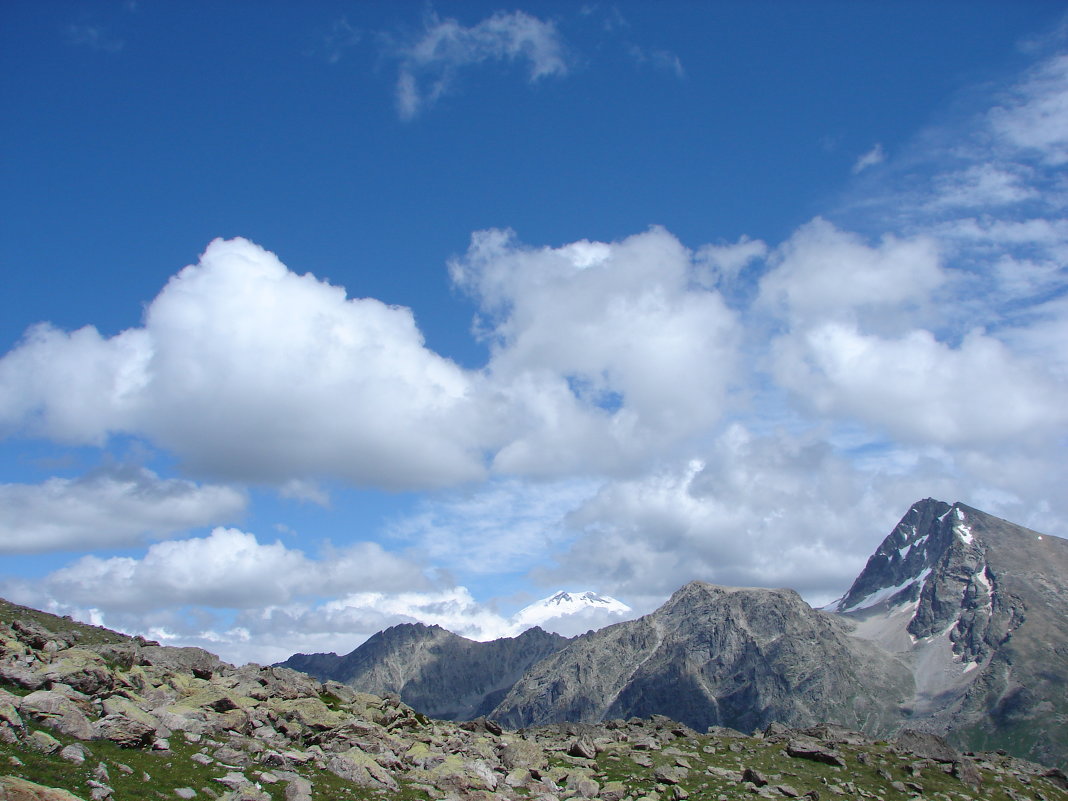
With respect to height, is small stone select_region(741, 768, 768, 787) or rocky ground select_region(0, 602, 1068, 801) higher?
rocky ground select_region(0, 602, 1068, 801)

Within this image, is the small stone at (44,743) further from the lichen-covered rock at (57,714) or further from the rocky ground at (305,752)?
the lichen-covered rock at (57,714)

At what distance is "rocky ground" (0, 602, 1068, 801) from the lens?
3497 centimetres

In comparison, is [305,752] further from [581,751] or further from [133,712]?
[581,751]

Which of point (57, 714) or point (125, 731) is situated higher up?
point (57, 714)

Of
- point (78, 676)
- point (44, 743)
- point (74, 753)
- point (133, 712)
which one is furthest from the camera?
point (78, 676)

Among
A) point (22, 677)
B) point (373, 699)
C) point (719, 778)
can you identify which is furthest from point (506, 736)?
point (22, 677)

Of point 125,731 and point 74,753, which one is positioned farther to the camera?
point 125,731

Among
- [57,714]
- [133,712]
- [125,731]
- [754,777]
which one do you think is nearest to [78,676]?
[133,712]

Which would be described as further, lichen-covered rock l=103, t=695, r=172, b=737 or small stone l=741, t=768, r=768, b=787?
small stone l=741, t=768, r=768, b=787

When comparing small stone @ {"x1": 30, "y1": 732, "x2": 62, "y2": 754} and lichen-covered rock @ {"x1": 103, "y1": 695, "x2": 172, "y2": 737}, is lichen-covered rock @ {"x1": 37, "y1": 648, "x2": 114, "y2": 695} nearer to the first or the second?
lichen-covered rock @ {"x1": 103, "y1": 695, "x2": 172, "y2": 737}

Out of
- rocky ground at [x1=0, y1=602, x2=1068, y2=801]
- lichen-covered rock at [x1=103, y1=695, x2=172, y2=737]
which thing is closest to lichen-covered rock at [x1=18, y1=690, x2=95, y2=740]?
rocky ground at [x1=0, y1=602, x2=1068, y2=801]

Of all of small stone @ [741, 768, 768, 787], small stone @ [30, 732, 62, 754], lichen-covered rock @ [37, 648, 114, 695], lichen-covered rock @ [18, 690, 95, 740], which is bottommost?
small stone @ [741, 768, 768, 787]

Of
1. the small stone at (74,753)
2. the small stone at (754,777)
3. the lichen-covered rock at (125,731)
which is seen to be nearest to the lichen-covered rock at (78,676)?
the lichen-covered rock at (125,731)

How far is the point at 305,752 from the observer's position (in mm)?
46125
